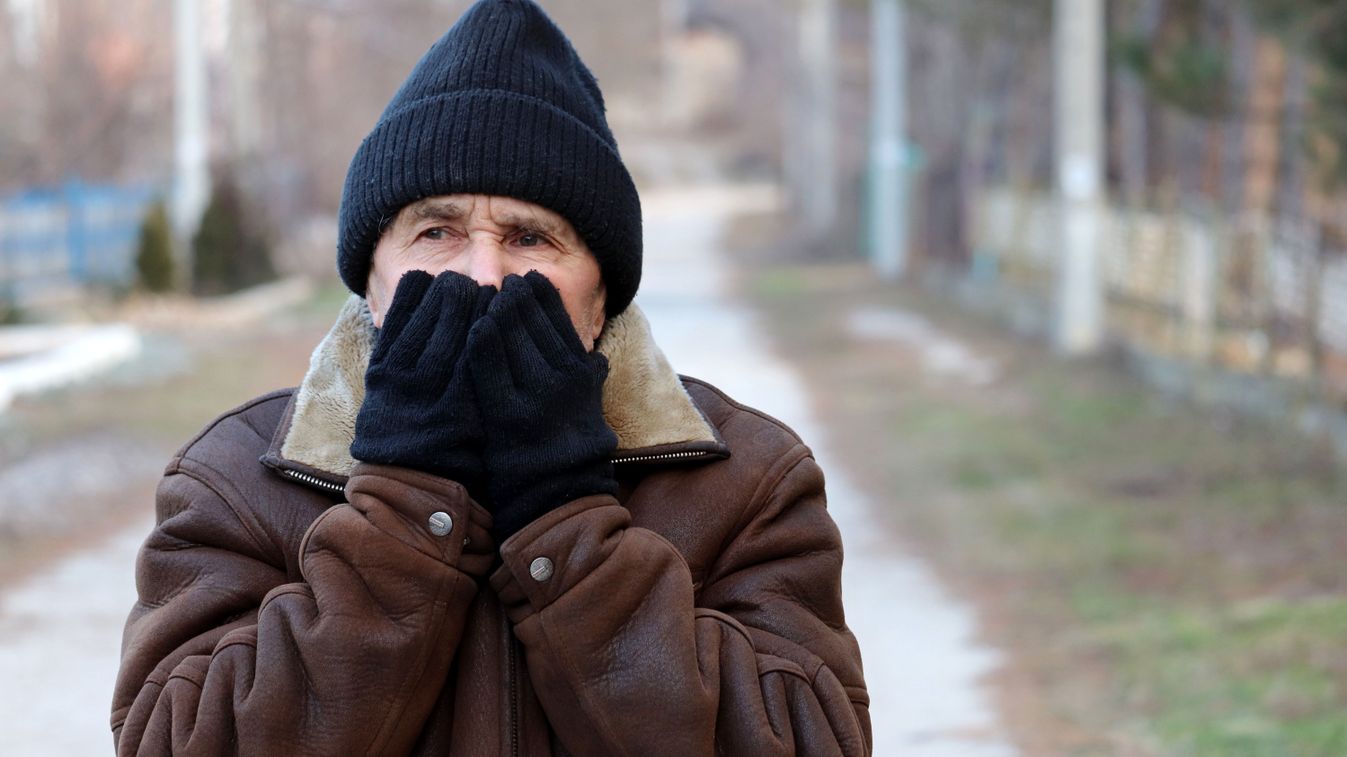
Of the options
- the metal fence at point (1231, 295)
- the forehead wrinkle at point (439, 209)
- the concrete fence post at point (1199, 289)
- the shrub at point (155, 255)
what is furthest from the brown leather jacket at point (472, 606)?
the shrub at point (155, 255)

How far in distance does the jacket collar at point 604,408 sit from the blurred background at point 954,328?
3.60m

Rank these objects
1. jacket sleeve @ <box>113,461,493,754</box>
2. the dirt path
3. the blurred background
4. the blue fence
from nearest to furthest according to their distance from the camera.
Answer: jacket sleeve @ <box>113,461,493,754</box> < the dirt path < the blurred background < the blue fence

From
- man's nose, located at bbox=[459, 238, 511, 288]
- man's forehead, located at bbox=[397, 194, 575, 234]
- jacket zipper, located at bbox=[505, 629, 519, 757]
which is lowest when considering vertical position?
jacket zipper, located at bbox=[505, 629, 519, 757]

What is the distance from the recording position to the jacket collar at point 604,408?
7.83ft

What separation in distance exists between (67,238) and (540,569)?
2208cm

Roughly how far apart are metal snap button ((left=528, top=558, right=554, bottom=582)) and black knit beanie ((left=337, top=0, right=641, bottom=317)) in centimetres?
50

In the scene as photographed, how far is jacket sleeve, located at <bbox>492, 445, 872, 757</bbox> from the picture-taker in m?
2.21

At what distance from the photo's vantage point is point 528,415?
2.25 meters

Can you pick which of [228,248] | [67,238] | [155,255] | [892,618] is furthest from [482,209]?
[67,238]

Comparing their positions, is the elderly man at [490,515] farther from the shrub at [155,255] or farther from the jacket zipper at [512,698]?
the shrub at [155,255]

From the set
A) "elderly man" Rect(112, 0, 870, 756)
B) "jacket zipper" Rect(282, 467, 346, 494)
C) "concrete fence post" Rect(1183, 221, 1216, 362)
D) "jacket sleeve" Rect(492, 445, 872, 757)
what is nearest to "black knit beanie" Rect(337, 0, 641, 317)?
"elderly man" Rect(112, 0, 870, 756)

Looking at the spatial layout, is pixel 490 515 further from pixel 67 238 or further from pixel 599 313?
pixel 67 238

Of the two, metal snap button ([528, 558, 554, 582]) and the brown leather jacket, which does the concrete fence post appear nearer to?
the brown leather jacket

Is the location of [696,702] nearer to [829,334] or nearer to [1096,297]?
[1096,297]
